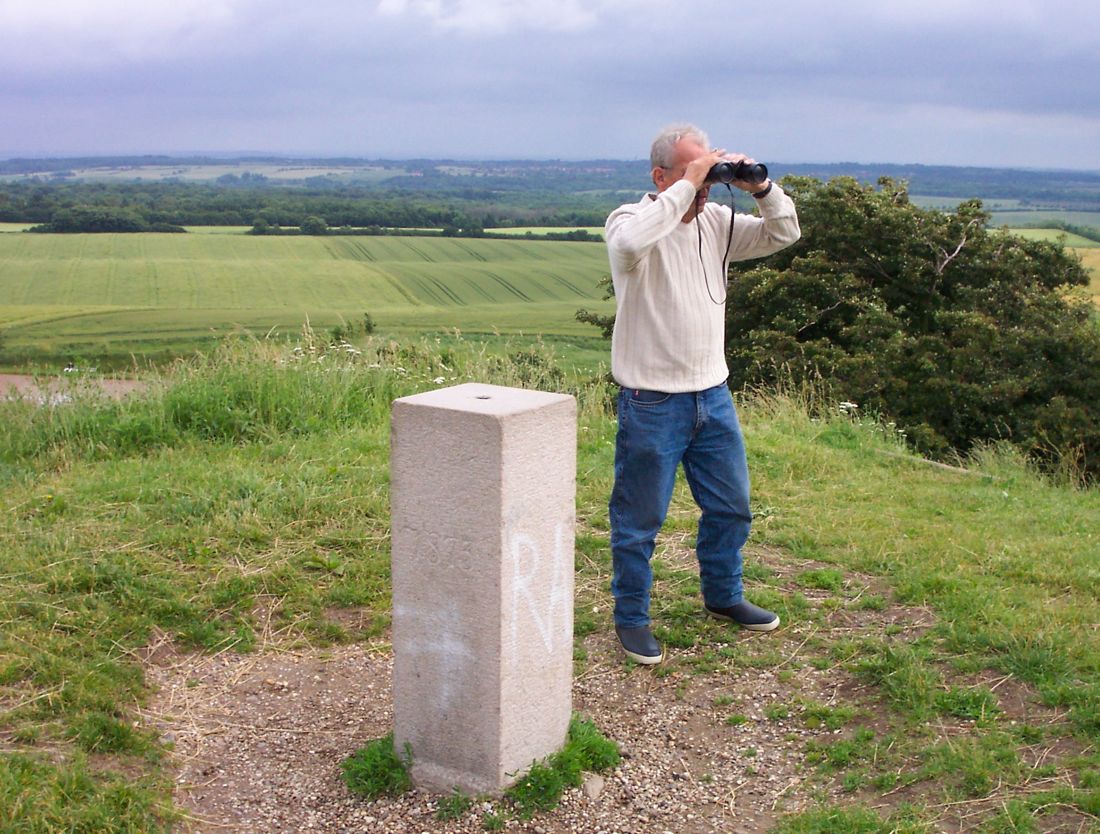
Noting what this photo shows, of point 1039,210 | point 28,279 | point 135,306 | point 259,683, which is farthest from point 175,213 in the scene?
point 259,683

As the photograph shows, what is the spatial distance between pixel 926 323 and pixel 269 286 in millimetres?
24321

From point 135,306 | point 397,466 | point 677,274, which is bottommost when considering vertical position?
point 135,306

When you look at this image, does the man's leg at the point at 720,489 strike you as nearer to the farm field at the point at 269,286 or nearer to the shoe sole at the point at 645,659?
the shoe sole at the point at 645,659

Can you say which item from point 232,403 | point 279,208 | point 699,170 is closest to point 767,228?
point 699,170

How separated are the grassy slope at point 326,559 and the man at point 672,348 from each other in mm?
718

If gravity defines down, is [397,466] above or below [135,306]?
above

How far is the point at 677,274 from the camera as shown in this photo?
12.3ft

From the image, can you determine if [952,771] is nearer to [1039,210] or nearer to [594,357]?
[594,357]

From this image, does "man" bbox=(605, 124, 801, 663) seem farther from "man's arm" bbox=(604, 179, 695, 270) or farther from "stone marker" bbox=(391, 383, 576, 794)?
"stone marker" bbox=(391, 383, 576, 794)

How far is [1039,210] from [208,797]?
137 feet

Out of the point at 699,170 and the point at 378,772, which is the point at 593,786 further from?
the point at 699,170

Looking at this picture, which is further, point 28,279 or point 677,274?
point 28,279

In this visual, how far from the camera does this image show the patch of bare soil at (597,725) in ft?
10.5

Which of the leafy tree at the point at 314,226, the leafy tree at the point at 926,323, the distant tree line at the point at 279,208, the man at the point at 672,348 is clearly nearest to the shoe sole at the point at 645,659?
the man at the point at 672,348
